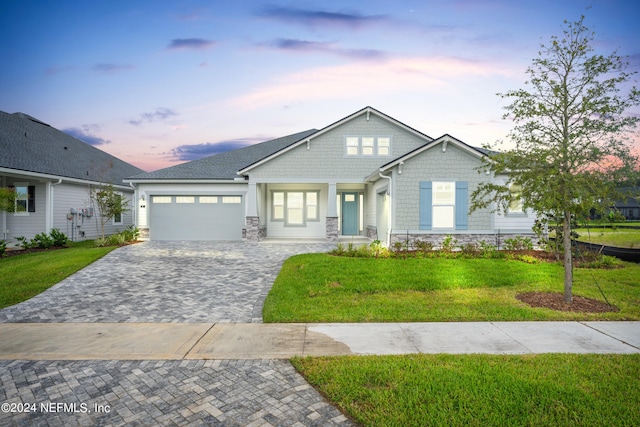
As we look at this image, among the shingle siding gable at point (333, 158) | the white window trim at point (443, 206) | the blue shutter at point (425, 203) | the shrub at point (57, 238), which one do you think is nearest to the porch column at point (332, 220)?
the shingle siding gable at point (333, 158)

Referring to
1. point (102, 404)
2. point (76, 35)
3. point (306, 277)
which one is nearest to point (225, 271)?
point (306, 277)

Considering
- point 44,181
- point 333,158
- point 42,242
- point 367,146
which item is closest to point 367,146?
point 367,146

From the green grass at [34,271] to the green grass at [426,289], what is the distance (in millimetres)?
6174

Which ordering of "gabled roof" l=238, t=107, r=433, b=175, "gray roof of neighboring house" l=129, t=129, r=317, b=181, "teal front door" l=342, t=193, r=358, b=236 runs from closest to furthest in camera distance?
"gabled roof" l=238, t=107, r=433, b=175 < "gray roof of neighboring house" l=129, t=129, r=317, b=181 < "teal front door" l=342, t=193, r=358, b=236

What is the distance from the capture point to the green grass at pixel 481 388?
3.49 metres

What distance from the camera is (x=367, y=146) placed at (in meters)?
19.5

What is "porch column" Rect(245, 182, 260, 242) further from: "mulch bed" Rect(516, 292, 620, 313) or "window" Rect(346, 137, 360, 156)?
"mulch bed" Rect(516, 292, 620, 313)

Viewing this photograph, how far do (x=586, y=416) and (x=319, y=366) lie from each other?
2.80 meters

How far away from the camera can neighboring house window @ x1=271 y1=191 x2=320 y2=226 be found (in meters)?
21.2

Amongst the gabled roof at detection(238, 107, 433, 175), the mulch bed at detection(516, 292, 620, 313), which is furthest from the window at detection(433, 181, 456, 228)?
the mulch bed at detection(516, 292, 620, 313)

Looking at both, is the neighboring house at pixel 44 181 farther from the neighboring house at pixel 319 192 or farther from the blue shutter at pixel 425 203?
the blue shutter at pixel 425 203

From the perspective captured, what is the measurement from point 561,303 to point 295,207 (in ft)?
49.8

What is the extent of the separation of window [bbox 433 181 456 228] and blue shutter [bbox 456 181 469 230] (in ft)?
Result: 0.54

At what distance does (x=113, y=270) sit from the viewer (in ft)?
37.8
